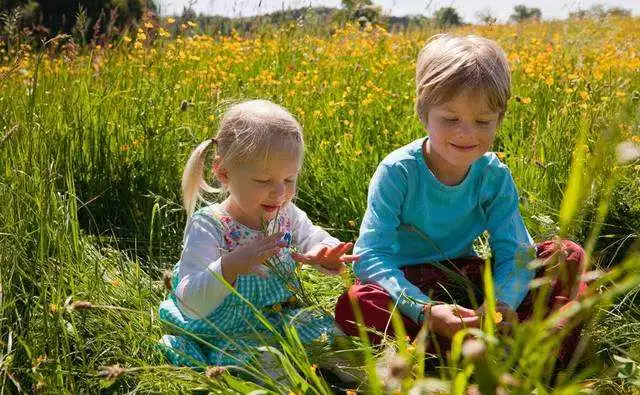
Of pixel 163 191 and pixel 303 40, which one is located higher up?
pixel 303 40

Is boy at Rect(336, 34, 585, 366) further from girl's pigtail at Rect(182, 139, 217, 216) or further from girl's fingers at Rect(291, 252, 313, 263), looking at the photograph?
girl's pigtail at Rect(182, 139, 217, 216)

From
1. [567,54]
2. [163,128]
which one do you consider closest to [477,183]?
[163,128]

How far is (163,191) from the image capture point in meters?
3.20

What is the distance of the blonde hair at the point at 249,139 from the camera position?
213 cm

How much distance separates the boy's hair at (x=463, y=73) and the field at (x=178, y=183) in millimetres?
295

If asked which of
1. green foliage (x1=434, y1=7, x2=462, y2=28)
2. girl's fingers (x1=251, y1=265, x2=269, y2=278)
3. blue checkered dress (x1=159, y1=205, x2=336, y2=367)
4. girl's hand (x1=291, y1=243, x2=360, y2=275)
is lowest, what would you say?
blue checkered dress (x1=159, y1=205, x2=336, y2=367)

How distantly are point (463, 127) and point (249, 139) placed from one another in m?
0.59

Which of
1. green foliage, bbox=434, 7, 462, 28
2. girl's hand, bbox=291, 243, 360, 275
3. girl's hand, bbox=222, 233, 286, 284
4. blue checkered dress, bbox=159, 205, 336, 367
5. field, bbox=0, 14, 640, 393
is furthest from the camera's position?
green foliage, bbox=434, 7, 462, 28

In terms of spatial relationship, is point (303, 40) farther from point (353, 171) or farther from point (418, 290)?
point (418, 290)

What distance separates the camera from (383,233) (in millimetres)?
2352

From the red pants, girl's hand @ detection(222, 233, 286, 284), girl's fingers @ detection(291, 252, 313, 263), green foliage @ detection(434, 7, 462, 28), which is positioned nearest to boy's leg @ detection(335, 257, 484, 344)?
the red pants

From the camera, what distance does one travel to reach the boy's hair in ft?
7.32

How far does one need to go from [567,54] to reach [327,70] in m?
1.52

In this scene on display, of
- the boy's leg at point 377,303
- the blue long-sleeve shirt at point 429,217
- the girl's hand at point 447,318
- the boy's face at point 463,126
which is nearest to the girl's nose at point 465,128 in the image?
the boy's face at point 463,126
